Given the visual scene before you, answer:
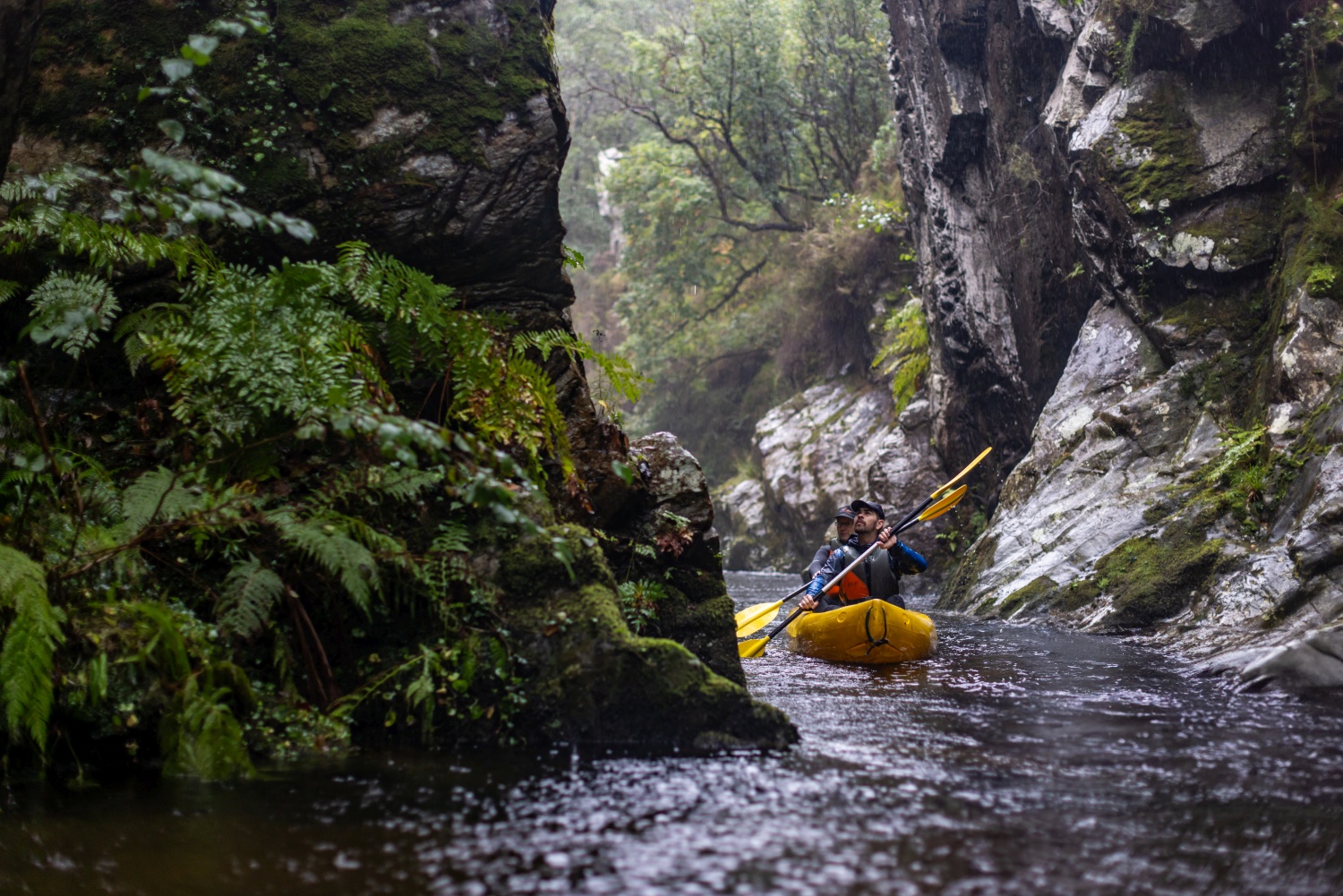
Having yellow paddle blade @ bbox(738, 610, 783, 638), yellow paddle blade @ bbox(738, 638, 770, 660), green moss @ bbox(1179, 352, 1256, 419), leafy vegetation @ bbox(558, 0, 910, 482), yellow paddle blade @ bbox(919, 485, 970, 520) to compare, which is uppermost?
leafy vegetation @ bbox(558, 0, 910, 482)

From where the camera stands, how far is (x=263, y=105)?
540cm

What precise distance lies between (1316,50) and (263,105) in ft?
30.6

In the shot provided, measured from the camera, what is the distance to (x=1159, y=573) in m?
8.11

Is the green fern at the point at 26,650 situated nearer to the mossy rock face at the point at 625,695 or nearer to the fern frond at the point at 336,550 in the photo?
the fern frond at the point at 336,550

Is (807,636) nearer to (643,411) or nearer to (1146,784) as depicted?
(1146,784)

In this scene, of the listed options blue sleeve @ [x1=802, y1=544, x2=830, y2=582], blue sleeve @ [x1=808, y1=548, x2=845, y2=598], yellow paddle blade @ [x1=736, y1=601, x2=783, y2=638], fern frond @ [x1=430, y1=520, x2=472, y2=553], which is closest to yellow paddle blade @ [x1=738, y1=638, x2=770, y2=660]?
yellow paddle blade @ [x1=736, y1=601, x2=783, y2=638]

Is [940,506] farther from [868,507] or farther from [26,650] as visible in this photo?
[26,650]

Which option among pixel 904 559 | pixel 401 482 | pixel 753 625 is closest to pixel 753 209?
pixel 904 559

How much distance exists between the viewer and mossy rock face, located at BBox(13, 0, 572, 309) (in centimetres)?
525

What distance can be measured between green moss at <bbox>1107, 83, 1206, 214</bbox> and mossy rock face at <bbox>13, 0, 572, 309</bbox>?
272 inches

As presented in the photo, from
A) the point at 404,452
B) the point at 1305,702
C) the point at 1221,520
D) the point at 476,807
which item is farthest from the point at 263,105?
the point at 1221,520

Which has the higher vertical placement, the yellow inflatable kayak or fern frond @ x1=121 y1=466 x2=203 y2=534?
fern frond @ x1=121 y1=466 x2=203 y2=534

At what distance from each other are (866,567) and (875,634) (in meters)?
1.38

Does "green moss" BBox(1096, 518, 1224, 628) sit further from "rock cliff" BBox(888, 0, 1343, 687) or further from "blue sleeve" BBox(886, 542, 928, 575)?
"blue sleeve" BBox(886, 542, 928, 575)
